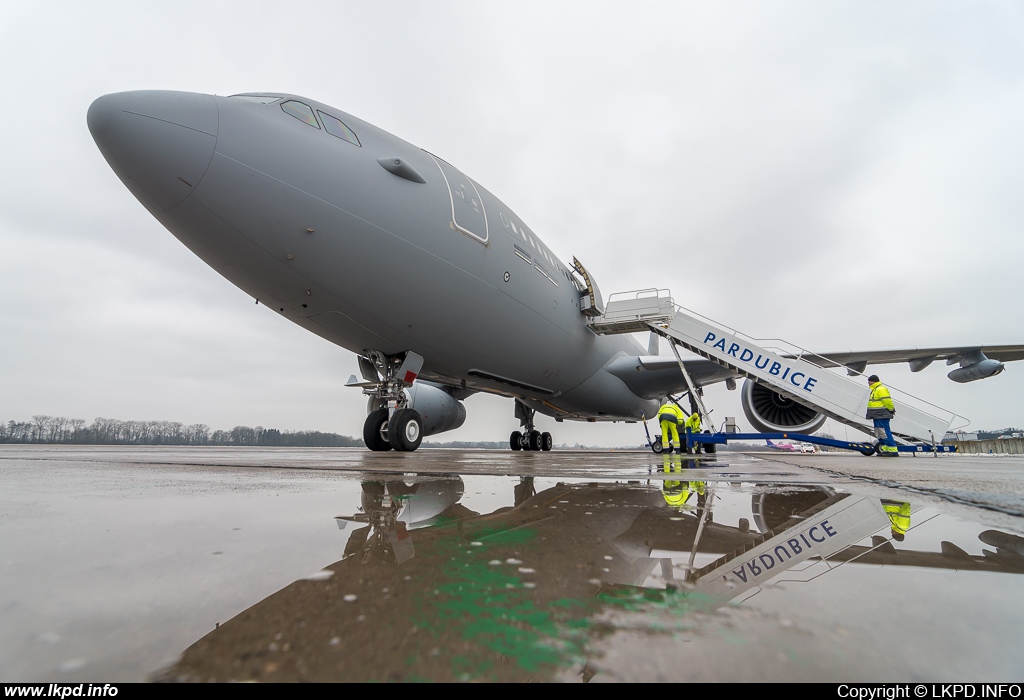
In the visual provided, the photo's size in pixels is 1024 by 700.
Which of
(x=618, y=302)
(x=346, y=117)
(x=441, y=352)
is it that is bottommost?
(x=441, y=352)

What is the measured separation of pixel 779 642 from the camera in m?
0.57

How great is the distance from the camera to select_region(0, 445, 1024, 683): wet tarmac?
0.52 metres

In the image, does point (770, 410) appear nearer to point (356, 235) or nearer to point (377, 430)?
point (377, 430)

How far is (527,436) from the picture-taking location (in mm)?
14797

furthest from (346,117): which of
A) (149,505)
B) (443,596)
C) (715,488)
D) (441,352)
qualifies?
(443,596)

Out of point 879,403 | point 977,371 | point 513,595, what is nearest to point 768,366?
point 879,403

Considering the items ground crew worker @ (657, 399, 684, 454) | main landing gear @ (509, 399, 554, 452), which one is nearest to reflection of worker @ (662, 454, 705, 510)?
ground crew worker @ (657, 399, 684, 454)

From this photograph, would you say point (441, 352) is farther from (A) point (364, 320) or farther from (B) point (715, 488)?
(B) point (715, 488)

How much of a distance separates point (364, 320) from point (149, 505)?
4516mm

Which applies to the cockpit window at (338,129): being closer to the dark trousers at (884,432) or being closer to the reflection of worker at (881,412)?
the reflection of worker at (881,412)

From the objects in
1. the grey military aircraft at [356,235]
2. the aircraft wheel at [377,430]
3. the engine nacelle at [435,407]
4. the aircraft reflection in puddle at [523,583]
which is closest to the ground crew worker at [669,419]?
the grey military aircraft at [356,235]

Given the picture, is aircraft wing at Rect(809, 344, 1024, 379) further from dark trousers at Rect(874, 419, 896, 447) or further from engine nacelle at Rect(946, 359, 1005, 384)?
dark trousers at Rect(874, 419, 896, 447)

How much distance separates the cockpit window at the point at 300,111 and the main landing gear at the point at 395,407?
330cm

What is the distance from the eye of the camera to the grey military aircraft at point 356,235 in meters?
4.51
